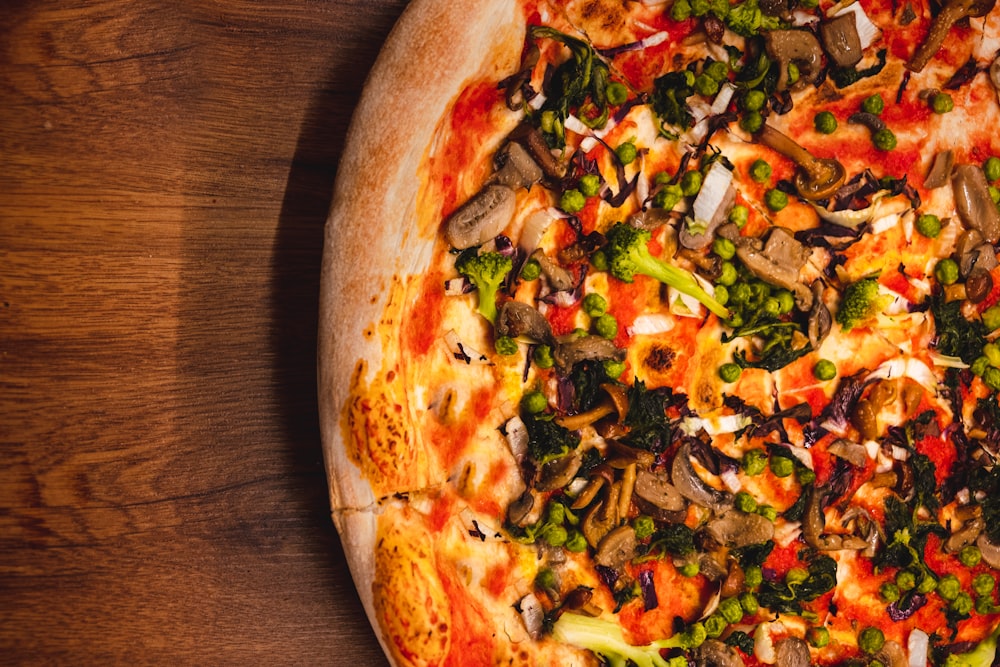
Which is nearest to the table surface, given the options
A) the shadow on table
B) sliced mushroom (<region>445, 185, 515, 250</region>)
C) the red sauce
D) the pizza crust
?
the shadow on table

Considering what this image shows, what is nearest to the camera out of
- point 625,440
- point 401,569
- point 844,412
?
point 401,569

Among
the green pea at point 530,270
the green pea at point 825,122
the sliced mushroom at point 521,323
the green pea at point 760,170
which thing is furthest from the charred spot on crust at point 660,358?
the green pea at point 825,122

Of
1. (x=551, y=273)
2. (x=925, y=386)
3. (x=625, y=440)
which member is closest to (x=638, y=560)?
(x=625, y=440)

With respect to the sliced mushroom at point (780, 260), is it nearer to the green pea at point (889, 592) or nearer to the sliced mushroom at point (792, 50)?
the sliced mushroom at point (792, 50)

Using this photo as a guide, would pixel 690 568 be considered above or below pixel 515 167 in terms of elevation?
below

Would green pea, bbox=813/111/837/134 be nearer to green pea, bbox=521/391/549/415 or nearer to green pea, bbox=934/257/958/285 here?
green pea, bbox=934/257/958/285

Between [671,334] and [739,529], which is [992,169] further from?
[739,529]

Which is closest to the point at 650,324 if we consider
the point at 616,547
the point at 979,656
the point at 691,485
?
the point at 691,485

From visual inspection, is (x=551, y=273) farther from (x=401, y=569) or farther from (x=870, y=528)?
(x=870, y=528)
